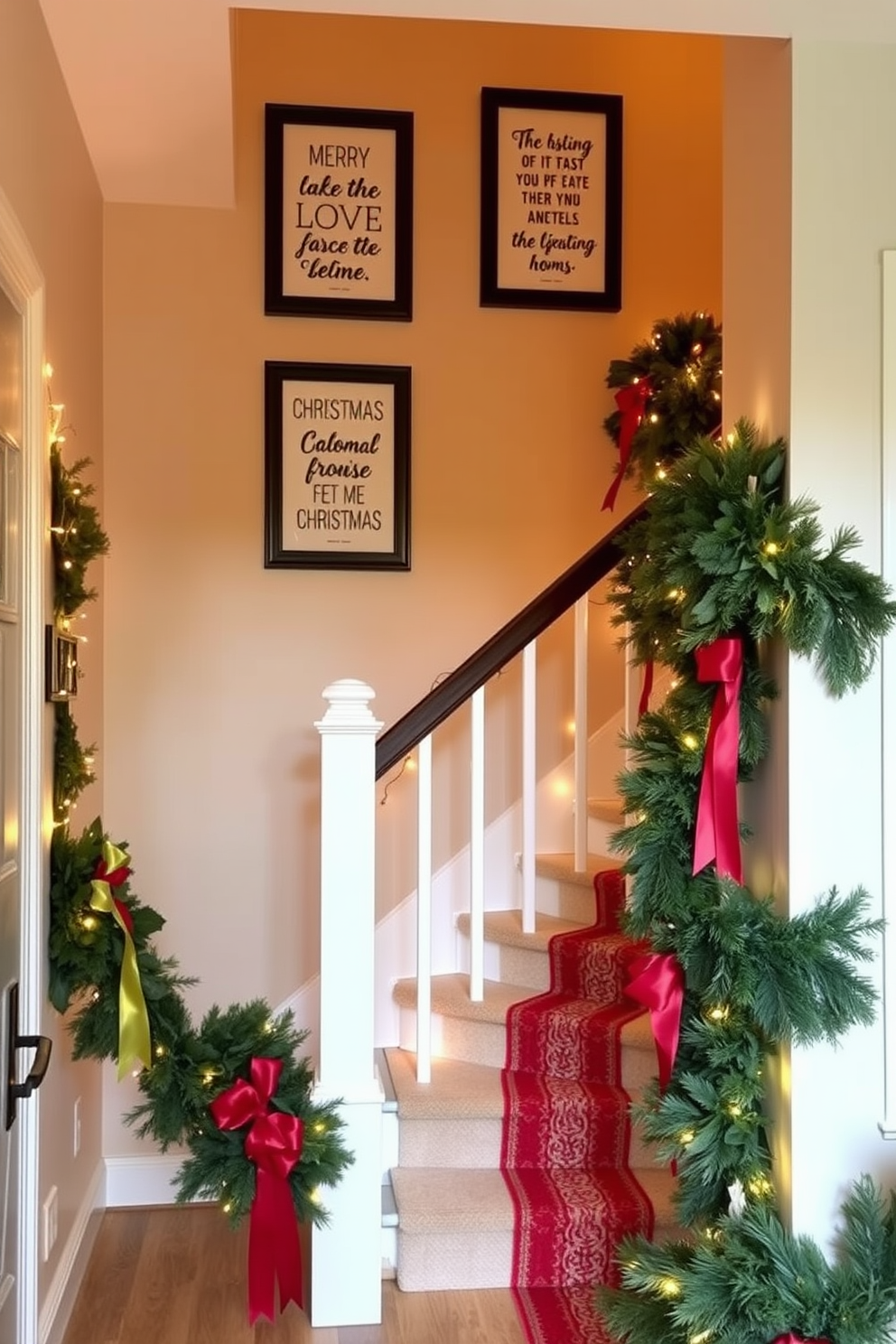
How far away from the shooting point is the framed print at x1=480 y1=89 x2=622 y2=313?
3369 millimetres

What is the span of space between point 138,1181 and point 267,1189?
105 cm

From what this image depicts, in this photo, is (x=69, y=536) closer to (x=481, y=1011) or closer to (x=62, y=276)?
(x=62, y=276)

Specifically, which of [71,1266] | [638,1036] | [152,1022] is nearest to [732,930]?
[638,1036]

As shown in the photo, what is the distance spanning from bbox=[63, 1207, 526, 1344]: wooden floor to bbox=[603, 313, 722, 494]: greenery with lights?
2.09 m

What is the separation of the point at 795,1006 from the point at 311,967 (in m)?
1.75

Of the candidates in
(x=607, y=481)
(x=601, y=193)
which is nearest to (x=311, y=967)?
(x=607, y=481)

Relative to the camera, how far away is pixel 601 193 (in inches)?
136

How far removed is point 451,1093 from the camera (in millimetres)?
2654

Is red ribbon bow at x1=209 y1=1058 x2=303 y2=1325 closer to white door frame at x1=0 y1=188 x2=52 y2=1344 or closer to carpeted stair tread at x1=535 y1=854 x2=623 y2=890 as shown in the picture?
white door frame at x1=0 y1=188 x2=52 y2=1344

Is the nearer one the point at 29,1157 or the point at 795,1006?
the point at 795,1006

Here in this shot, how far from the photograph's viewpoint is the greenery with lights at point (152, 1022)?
2219mm

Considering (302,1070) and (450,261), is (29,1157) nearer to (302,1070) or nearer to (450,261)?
(302,1070)

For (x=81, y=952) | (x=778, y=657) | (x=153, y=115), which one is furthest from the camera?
(x=153, y=115)

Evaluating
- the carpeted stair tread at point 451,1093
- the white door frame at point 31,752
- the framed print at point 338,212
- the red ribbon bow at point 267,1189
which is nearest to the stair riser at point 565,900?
the carpeted stair tread at point 451,1093
